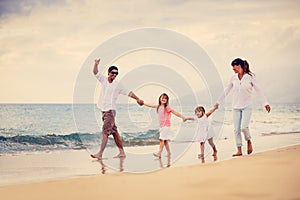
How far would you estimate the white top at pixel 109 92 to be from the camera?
4.50 meters

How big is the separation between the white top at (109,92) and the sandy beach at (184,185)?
1190mm

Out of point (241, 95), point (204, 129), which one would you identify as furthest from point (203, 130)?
point (241, 95)

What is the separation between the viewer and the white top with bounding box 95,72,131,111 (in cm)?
450

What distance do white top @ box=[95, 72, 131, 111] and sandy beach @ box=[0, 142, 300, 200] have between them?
119 cm

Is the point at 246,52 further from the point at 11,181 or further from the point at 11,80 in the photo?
the point at 11,181

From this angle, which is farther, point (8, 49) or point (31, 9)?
point (8, 49)

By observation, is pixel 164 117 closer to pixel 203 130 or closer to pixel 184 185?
pixel 203 130

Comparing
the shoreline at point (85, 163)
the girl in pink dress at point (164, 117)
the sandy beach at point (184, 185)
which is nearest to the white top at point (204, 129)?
the shoreline at point (85, 163)

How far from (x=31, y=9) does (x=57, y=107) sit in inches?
181

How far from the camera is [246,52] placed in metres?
8.10

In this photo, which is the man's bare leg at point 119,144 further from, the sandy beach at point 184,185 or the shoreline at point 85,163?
the sandy beach at point 184,185

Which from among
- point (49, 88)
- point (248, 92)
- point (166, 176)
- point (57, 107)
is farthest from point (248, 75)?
point (57, 107)

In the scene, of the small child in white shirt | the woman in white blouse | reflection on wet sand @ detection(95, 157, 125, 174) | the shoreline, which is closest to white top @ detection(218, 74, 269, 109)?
the woman in white blouse

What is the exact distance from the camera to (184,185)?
3061mm
